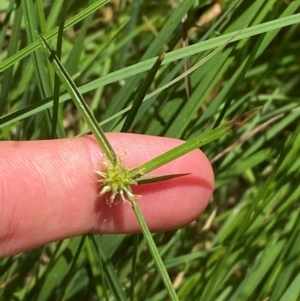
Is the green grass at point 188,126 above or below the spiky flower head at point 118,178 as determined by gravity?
above

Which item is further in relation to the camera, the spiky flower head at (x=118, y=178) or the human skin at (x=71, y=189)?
the human skin at (x=71, y=189)

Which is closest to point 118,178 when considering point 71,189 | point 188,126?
point 71,189

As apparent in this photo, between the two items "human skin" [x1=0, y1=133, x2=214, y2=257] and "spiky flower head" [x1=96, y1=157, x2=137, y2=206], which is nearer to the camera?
"spiky flower head" [x1=96, y1=157, x2=137, y2=206]

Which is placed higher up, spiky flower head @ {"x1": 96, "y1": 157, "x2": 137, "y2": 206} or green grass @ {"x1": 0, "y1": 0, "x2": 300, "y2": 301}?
green grass @ {"x1": 0, "y1": 0, "x2": 300, "y2": 301}

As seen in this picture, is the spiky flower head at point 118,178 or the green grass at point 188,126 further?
the green grass at point 188,126

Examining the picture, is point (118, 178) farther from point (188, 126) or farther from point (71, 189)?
point (188, 126)

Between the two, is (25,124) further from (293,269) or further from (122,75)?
(293,269)

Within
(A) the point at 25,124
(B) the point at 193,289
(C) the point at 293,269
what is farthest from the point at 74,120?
(C) the point at 293,269
